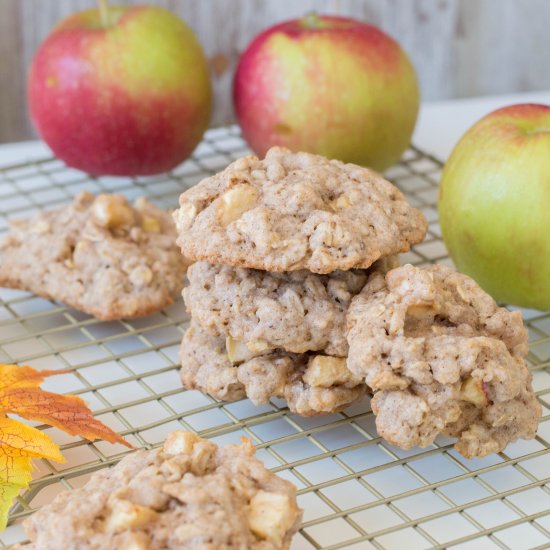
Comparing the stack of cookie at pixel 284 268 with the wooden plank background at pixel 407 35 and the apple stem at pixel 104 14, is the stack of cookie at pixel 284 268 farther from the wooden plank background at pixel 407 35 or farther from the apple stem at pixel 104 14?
the wooden plank background at pixel 407 35

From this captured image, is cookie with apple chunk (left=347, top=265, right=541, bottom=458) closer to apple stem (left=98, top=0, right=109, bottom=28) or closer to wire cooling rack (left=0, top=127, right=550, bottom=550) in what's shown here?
wire cooling rack (left=0, top=127, right=550, bottom=550)

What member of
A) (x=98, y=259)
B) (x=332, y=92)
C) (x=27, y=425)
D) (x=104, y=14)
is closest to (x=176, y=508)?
(x=27, y=425)

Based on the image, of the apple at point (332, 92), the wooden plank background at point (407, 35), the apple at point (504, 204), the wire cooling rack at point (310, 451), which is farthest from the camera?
the wooden plank background at point (407, 35)

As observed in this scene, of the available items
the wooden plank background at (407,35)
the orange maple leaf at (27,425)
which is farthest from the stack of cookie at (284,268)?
the wooden plank background at (407,35)

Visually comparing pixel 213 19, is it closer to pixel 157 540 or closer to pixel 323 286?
pixel 323 286

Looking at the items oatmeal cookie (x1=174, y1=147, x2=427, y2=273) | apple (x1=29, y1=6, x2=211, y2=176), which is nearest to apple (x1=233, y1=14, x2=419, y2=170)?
apple (x1=29, y1=6, x2=211, y2=176)

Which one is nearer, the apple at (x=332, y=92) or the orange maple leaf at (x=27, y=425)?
the orange maple leaf at (x=27, y=425)
